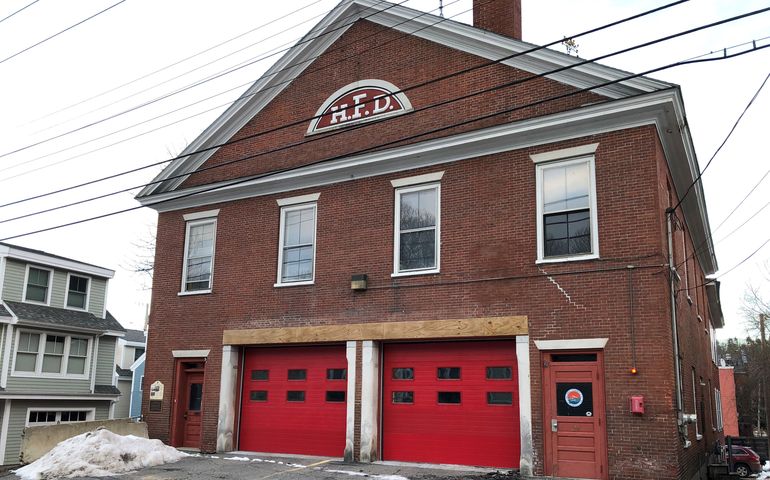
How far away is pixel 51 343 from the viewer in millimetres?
29703

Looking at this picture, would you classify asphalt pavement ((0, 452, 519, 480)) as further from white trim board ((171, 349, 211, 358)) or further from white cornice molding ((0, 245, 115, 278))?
Answer: white cornice molding ((0, 245, 115, 278))

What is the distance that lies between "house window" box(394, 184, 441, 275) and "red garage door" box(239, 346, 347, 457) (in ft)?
9.03

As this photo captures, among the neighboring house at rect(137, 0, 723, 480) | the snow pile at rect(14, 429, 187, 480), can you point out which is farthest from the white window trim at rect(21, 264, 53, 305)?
the snow pile at rect(14, 429, 187, 480)

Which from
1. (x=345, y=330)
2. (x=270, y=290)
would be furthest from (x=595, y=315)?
(x=270, y=290)

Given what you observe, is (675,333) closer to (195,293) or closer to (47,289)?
(195,293)

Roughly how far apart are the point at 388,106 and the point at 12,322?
64.7 ft

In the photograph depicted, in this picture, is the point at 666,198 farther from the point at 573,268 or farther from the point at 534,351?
the point at 534,351

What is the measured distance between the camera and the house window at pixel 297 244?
17219 millimetres

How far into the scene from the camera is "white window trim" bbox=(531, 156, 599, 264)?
44.0 ft

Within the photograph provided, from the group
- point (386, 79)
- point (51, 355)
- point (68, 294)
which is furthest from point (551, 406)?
point (68, 294)

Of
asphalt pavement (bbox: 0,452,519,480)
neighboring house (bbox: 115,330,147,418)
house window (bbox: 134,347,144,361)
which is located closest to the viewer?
asphalt pavement (bbox: 0,452,519,480)

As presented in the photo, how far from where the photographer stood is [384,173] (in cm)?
1633

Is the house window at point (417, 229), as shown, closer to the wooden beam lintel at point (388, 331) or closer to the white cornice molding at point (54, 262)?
the wooden beam lintel at point (388, 331)

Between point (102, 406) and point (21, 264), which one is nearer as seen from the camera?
point (21, 264)
